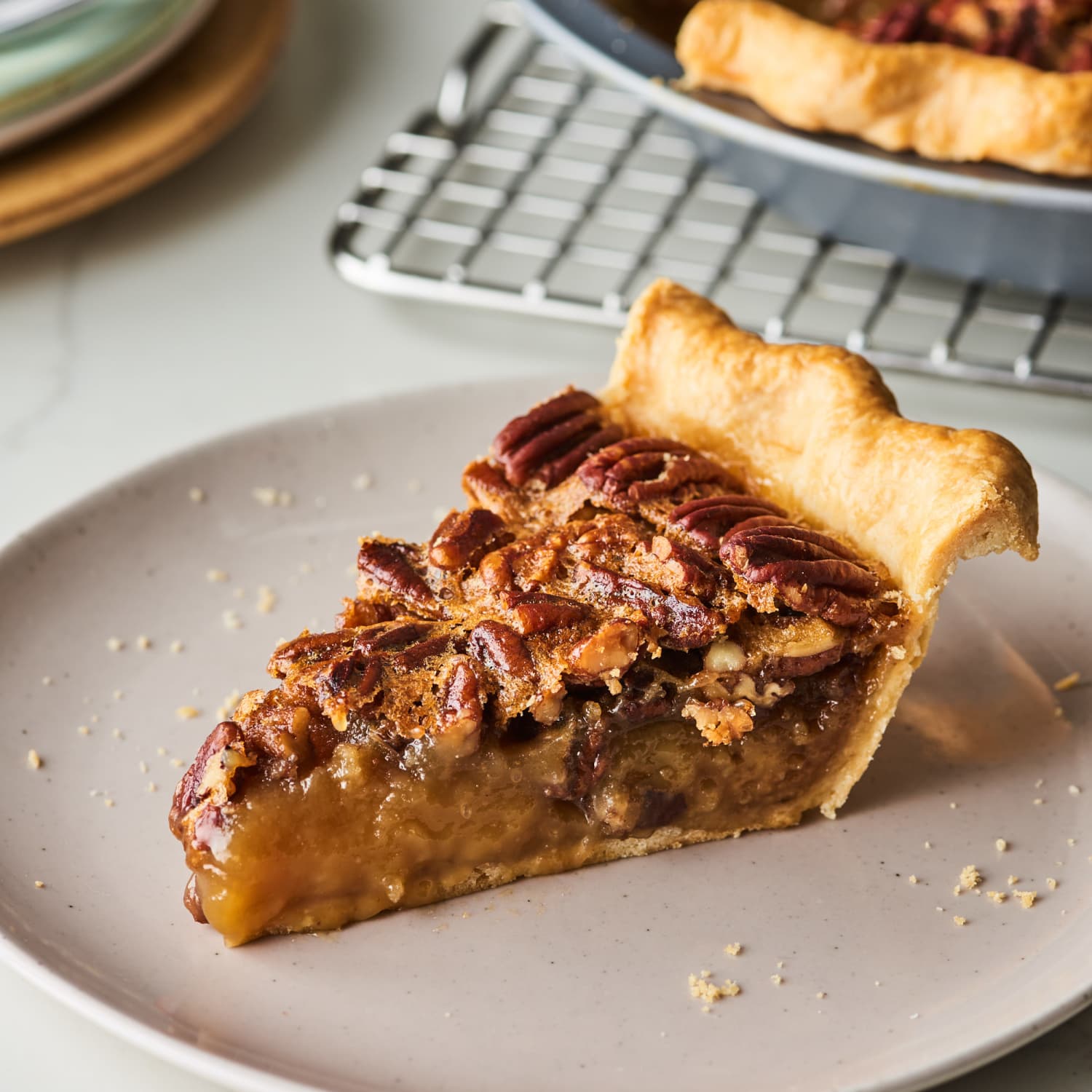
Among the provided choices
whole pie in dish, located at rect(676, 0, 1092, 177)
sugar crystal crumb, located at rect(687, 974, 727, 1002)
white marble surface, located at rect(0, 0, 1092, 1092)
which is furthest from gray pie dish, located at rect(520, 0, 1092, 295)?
sugar crystal crumb, located at rect(687, 974, 727, 1002)

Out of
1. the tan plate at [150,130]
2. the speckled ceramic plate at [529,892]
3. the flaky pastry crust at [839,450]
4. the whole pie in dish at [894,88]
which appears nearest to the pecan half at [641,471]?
the flaky pastry crust at [839,450]

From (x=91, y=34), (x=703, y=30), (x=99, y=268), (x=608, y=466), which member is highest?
(x=703, y=30)

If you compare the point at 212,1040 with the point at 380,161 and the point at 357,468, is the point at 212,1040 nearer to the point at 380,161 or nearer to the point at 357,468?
the point at 357,468

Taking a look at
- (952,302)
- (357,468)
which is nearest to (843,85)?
(952,302)

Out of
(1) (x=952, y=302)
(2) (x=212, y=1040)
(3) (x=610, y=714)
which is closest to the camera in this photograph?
(2) (x=212, y=1040)

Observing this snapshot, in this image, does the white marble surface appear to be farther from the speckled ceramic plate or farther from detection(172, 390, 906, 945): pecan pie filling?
detection(172, 390, 906, 945): pecan pie filling

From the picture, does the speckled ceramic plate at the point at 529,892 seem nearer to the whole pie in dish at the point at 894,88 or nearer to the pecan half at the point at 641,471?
the pecan half at the point at 641,471

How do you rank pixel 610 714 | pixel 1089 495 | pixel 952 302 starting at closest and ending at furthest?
pixel 610 714, pixel 1089 495, pixel 952 302
